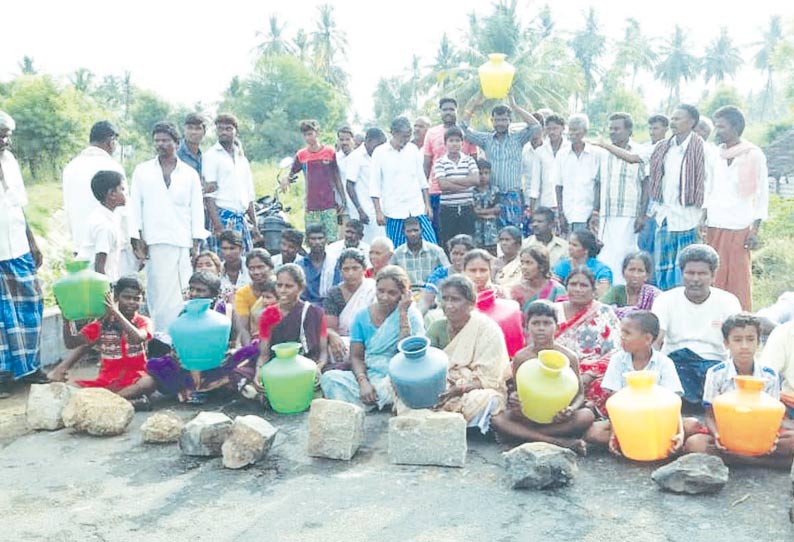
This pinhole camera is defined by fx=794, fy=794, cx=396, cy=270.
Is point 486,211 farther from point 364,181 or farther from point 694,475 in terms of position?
point 694,475

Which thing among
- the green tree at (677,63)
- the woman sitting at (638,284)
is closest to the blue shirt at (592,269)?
the woman sitting at (638,284)

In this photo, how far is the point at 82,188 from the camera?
5.30m

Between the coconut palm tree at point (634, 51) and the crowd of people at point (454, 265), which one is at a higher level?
the coconut palm tree at point (634, 51)

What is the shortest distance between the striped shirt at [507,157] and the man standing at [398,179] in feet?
2.00

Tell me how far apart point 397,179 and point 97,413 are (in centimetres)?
334

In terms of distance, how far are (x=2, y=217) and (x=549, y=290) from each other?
3397 millimetres

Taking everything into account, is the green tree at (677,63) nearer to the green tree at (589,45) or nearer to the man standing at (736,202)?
the green tree at (589,45)

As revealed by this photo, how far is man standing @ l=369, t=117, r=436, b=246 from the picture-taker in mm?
6652

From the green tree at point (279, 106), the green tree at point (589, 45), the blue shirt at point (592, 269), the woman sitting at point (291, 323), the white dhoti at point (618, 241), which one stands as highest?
→ the green tree at point (589, 45)

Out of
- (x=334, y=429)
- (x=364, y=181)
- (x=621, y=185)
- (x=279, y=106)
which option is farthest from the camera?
(x=279, y=106)

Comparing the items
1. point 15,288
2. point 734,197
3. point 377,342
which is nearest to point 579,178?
point 734,197

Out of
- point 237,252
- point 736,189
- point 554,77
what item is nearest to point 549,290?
point 736,189

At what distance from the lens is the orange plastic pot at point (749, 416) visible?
10.8 ft

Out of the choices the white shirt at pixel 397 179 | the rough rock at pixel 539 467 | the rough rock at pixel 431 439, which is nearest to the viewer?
the rough rock at pixel 539 467
